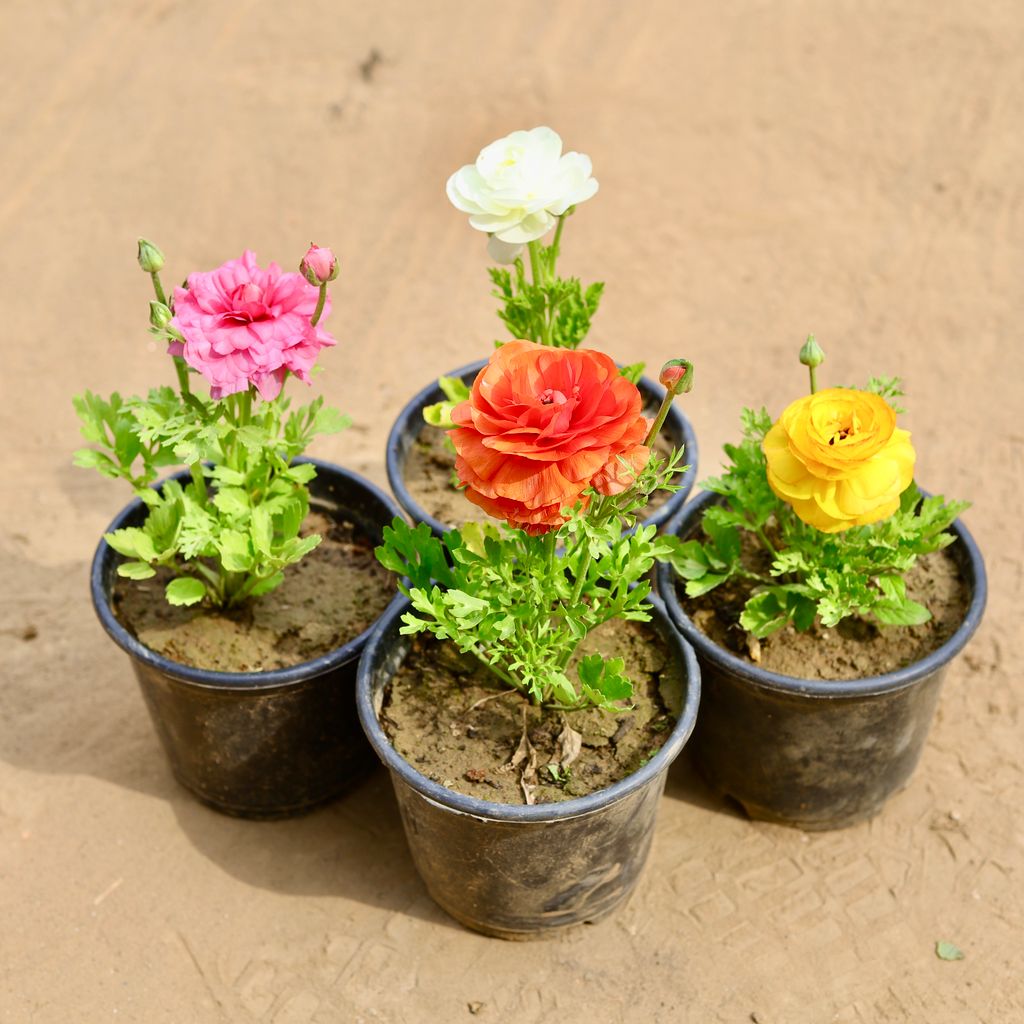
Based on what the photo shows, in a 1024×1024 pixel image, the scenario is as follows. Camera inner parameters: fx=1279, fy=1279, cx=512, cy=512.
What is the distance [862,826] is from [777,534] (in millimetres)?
730

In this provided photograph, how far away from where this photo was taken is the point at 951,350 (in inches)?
167

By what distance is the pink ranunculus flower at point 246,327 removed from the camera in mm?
2273

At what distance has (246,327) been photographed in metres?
2.31

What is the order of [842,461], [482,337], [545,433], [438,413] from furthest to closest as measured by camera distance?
[482,337], [438,413], [842,461], [545,433]

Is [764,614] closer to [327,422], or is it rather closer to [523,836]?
[523,836]

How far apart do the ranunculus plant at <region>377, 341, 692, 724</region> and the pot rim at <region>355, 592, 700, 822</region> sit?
14cm

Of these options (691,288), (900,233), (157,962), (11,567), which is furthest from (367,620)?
(900,233)

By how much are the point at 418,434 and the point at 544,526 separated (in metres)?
1.18

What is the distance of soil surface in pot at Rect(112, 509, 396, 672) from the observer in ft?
8.95

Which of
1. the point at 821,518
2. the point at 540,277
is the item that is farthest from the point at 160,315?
the point at 821,518

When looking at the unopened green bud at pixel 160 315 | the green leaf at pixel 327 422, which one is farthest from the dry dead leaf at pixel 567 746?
the unopened green bud at pixel 160 315

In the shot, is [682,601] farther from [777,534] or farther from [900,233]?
[900,233]

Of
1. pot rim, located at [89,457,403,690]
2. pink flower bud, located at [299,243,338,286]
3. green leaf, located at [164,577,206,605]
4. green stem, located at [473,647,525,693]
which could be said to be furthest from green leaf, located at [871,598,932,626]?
green leaf, located at [164,577,206,605]

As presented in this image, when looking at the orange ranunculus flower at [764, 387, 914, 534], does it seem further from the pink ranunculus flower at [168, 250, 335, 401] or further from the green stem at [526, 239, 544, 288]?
the pink ranunculus flower at [168, 250, 335, 401]
